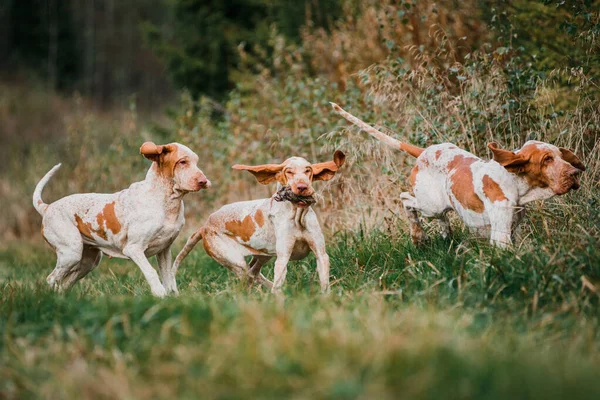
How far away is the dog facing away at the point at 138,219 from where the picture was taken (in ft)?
16.7

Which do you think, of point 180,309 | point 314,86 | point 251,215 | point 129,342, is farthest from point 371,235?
point 314,86

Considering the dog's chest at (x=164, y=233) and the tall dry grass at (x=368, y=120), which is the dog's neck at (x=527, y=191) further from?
the dog's chest at (x=164, y=233)

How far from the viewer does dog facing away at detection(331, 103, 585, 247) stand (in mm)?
4438

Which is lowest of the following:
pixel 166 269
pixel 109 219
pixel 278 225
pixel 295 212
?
pixel 166 269

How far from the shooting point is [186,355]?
116 inches

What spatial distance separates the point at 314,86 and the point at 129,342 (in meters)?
6.17

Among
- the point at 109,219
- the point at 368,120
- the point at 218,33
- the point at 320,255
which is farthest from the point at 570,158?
the point at 218,33

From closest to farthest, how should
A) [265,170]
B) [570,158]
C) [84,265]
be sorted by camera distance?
[570,158]
[265,170]
[84,265]

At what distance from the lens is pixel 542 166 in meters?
4.45

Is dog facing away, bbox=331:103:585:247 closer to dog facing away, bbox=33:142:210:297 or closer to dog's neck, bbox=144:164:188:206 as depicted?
→ dog facing away, bbox=33:142:210:297

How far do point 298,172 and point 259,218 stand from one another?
612 millimetres

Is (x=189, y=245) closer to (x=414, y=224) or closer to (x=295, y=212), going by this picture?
(x=295, y=212)

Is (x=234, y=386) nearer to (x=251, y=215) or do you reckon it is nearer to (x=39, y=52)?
(x=251, y=215)

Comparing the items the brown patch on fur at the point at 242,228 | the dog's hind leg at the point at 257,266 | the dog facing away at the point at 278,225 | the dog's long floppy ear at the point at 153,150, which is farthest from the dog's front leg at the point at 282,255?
the dog's long floppy ear at the point at 153,150
